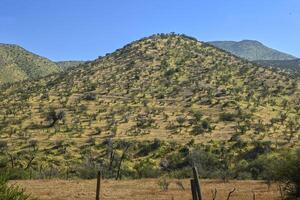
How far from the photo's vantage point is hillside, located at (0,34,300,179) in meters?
46.5

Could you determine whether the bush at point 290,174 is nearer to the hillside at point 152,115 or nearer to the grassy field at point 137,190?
the grassy field at point 137,190

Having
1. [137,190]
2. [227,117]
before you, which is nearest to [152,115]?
[227,117]

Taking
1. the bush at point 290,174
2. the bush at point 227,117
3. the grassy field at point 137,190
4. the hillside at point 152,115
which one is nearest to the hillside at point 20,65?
the hillside at point 152,115

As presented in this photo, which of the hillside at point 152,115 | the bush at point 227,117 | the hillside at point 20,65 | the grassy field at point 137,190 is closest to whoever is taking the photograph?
the grassy field at point 137,190

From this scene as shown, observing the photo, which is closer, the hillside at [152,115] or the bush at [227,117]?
the hillside at [152,115]

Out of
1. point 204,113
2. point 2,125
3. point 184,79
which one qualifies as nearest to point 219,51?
point 184,79

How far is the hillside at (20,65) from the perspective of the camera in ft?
427

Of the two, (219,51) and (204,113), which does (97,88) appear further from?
(219,51)

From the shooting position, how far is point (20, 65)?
138625 millimetres

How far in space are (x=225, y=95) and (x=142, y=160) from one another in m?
31.1

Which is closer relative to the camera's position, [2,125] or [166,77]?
[2,125]

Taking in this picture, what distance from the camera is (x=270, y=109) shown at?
70.5 meters

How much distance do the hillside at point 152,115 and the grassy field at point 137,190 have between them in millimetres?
5116

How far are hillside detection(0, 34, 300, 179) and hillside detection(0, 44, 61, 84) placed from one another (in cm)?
3540
